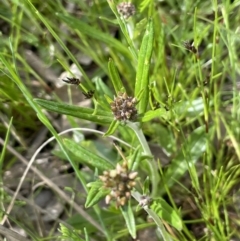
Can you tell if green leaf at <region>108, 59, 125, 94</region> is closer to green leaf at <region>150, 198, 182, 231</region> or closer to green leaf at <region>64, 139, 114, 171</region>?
green leaf at <region>64, 139, 114, 171</region>

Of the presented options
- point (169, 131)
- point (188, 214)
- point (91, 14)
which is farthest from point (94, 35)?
point (188, 214)

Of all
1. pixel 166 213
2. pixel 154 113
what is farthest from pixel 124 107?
pixel 166 213

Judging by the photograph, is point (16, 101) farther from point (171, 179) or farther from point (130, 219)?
point (130, 219)

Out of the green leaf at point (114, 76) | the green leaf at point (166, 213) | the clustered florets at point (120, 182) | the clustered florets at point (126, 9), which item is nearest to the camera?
the clustered florets at point (120, 182)

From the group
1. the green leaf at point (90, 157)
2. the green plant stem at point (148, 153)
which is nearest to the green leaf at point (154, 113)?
the green plant stem at point (148, 153)

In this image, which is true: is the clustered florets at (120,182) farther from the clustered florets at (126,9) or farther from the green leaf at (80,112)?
the clustered florets at (126,9)

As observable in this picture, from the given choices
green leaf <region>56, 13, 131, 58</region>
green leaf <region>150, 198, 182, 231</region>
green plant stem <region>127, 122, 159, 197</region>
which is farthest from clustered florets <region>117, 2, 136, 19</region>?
green leaf <region>150, 198, 182, 231</region>
